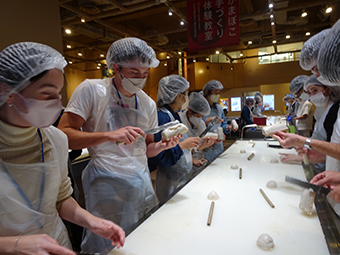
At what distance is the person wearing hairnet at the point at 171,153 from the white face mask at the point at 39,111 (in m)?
1.08

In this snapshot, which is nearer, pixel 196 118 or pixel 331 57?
pixel 331 57

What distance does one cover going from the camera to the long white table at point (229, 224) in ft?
2.89

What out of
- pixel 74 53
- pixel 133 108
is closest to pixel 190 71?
pixel 74 53

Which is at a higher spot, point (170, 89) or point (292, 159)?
point (170, 89)

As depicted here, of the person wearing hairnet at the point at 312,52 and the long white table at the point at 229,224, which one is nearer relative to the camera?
the long white table at the point at 229,224

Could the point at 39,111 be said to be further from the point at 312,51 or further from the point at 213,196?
the point at 312,51

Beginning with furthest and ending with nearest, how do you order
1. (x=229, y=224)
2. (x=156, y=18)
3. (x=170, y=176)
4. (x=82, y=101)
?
(x=156, y=18) < (x=170, y=176) < (x=82, y=101) < (x=229, y=224)

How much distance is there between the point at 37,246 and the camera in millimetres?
647

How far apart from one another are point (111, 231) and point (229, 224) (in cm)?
57

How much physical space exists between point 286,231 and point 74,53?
36.2ft

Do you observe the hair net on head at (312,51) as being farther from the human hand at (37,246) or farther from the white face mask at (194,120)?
the human hand at (37,246)

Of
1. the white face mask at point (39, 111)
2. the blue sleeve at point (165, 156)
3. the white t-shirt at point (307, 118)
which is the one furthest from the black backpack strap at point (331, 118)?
the white t-shirt at point (307, 118)

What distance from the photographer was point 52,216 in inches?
34.1

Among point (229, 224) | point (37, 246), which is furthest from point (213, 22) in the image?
point (37, 246)
